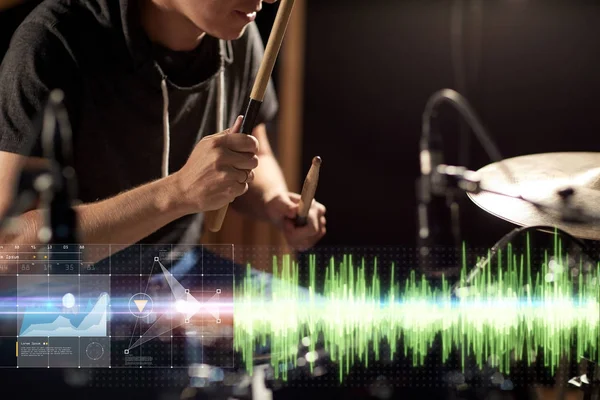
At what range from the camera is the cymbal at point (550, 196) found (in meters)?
1.06

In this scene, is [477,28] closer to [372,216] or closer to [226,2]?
[372,216]

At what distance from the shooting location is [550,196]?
3.52ft

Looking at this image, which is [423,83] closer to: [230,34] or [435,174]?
[435,174]

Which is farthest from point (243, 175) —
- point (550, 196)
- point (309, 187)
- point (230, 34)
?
point (550, 196)

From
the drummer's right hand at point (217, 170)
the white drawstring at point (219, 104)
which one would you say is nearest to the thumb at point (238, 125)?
the drummer's right hand at point (217, 170)

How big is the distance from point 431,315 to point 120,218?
0.61 meters

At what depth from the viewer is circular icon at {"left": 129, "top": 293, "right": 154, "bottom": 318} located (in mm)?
1199

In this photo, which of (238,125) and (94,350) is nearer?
(238,125)

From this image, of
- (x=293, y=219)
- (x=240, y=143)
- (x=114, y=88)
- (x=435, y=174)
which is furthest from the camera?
(x=435, y=174)

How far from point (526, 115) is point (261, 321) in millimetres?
746

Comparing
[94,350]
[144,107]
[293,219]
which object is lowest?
[94,350]

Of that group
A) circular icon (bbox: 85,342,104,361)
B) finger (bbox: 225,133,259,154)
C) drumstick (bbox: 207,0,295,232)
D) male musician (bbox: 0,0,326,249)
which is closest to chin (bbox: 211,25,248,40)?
male musician (bbox: 0,0,326,249)

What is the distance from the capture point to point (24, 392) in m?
1.20

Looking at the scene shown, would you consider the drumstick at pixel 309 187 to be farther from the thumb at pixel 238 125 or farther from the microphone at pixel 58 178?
the microphone at pixel 58 178
